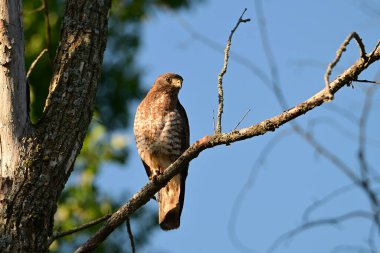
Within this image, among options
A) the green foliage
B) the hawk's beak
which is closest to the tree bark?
the hawk's beak

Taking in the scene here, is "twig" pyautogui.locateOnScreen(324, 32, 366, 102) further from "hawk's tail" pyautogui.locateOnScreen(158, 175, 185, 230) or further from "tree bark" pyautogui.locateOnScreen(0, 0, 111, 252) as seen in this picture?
"hawk's tail" pyautogui.locateOnScreen(158, 175, 185, 230)

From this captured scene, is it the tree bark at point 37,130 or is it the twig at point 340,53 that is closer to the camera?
the twig at point 340,53

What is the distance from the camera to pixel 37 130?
14.4 ft

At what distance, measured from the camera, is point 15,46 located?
14.4ft

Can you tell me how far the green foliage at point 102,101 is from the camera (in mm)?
9555

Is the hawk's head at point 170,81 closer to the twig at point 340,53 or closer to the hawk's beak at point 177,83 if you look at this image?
the hawk's beak at point 177,83

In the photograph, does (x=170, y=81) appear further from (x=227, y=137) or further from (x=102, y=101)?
(x=102, y=101)

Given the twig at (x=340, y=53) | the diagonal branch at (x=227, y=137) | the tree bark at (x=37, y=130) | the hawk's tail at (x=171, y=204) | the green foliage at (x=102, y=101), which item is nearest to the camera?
the twig at (x=340, y=53)

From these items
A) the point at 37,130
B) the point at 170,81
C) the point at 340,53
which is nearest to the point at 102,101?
the point at 170,81

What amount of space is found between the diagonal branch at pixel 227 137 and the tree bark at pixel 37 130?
34 centimetres

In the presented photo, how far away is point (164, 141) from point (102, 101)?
5924mm

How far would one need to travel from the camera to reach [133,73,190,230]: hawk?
19.7 ft

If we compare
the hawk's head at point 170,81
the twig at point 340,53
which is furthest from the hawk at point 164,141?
the twig at point 340,53

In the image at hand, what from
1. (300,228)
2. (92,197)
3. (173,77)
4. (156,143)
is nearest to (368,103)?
(300,228)
